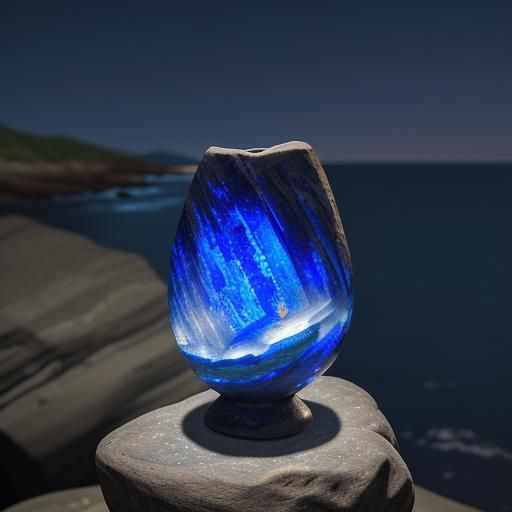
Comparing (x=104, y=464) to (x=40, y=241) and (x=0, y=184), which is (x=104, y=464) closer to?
(x=40, y=241)

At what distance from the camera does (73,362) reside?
467cm

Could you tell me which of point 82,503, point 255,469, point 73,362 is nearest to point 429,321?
point 73,362

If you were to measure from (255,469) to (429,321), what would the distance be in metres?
5.35

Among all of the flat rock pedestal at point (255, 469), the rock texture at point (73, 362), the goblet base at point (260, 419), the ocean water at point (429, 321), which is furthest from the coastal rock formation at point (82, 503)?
the goblet base at point (260, 419)

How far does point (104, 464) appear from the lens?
9.50 ft

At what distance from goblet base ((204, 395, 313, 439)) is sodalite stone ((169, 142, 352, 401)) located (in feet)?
0.51

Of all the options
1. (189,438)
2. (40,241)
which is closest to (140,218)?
(40,241)

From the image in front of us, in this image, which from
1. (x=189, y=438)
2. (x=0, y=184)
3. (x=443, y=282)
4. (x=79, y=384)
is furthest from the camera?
(x=0, y=184)

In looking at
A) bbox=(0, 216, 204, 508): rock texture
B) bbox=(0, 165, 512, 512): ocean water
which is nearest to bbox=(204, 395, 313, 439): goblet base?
bbox=(0, 216, 204, 508): rock texture

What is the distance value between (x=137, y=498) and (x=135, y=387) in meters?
1.91

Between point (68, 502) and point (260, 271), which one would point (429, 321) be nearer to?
point (68, 502)

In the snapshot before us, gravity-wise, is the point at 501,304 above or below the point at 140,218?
below

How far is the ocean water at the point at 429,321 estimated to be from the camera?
17.9ft

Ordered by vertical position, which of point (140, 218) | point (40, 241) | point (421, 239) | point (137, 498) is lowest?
point (421, 239)
